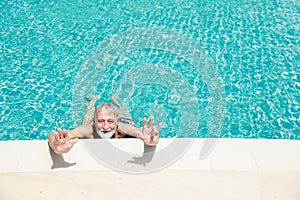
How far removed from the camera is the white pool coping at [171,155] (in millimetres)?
4875

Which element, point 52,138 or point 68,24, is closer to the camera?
point 52,138

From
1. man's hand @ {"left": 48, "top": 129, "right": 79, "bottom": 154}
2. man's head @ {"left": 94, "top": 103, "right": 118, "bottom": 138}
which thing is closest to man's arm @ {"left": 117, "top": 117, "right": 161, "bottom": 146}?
man's head @ {"left": 94, "top": 103, "right": 118, "bottom": 138}

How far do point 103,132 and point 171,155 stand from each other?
42.2 inches

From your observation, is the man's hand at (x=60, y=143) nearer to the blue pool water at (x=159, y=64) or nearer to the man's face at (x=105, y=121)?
the man's face at (x=105, y=121)

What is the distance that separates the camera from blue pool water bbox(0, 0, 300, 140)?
6.77 metres

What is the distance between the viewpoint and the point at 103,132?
17.8 ft

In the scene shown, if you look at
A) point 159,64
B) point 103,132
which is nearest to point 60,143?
point 103,132

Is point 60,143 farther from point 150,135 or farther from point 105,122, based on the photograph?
point 150,135

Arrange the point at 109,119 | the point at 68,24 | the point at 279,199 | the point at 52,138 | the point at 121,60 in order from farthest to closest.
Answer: the point at 68,24 → the point at 121,60 → the point at 109,119 → the point at 52,138 → the point at 279,199

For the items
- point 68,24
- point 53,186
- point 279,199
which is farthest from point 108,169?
point 68,24

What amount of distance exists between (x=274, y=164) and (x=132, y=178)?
1.86 m

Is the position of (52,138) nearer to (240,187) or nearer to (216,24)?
(240,187)

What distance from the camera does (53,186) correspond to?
4.64 metres

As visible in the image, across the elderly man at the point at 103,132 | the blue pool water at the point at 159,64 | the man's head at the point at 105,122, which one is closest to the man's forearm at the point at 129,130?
the elderly man at the point at 103,132
